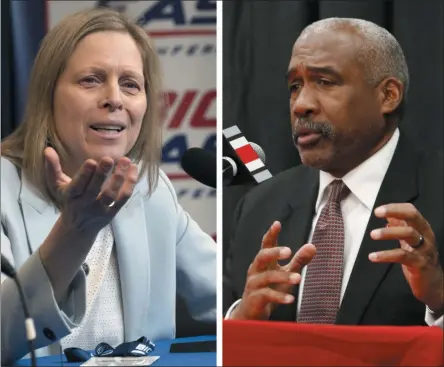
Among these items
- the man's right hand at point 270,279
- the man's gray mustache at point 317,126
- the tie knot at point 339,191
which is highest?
the man's gray mustache at point 317,126

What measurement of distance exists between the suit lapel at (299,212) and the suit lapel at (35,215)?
0.80m

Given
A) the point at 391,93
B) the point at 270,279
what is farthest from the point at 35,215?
the point at 391,93

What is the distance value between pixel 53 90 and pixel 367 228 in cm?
120

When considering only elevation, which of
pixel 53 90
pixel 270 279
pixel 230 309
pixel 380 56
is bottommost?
pixel 230 309

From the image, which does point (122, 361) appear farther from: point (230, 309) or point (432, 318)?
point (432, 318)

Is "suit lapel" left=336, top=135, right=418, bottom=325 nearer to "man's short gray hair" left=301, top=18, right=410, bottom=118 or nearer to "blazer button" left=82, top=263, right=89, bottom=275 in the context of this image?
"man's short gray hair" left=301, top=18, right=410, bottom=118

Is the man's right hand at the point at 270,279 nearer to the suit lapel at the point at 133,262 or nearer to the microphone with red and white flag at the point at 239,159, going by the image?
the microphone with red and white flag at the point at 239,159

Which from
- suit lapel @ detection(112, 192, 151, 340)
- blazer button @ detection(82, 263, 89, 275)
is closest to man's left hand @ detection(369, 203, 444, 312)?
suit lapel @ detection(112, 192, 151, 340)

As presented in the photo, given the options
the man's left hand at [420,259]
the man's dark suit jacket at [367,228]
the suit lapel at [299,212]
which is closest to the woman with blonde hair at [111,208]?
the man's dark suit jacket at [367,228]

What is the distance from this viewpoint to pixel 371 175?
2727mm

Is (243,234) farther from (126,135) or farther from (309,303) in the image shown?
(126,135)

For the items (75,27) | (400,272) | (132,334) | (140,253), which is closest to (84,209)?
(140,253)

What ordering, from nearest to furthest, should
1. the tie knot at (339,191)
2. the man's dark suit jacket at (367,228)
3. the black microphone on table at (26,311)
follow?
the black microphone on table at (26,311) < the man's dark suit jacket at (367,228) < the tie knot at (339,191)

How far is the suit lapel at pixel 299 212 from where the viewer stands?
2.75 meters
